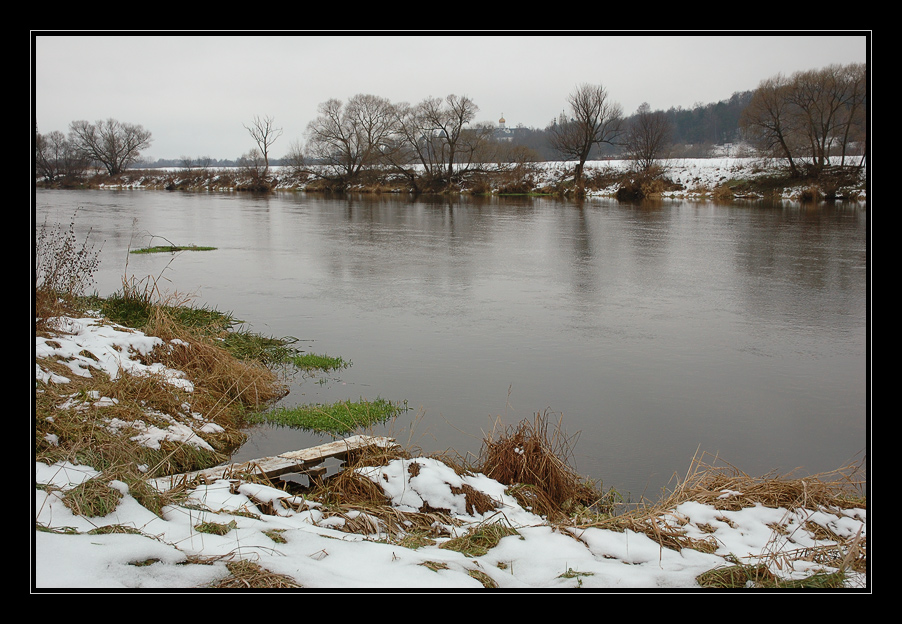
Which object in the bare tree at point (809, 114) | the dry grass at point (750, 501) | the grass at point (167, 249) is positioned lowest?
the dry grass at point (750, 501)

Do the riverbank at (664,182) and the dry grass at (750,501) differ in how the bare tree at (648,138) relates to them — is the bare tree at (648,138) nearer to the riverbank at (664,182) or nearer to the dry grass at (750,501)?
the riverbank at (664,182)

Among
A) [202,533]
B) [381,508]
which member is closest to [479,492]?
[381,508]

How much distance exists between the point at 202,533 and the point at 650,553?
2580mm

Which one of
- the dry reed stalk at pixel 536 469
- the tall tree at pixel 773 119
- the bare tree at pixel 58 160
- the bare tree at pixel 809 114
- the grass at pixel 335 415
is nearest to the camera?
the dry reed stalk at pixel 536 469

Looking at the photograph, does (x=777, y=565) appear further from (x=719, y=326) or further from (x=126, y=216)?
(x=126, y=216)

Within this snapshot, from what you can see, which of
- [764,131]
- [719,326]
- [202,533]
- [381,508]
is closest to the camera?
[202,533]

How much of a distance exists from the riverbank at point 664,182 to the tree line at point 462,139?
90cm

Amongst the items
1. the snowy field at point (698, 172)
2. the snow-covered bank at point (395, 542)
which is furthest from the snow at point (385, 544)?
the snowy field at point (698, 172)

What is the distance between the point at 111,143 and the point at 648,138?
2226 inches

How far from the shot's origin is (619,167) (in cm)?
5572

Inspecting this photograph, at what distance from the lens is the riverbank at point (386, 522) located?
10.7ft

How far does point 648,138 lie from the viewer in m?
52.5

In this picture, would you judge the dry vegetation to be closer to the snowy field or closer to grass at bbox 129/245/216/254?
grass at bbox 129/245/216/254

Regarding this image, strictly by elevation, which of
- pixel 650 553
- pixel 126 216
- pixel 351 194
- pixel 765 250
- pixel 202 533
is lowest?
pixel 650 553
